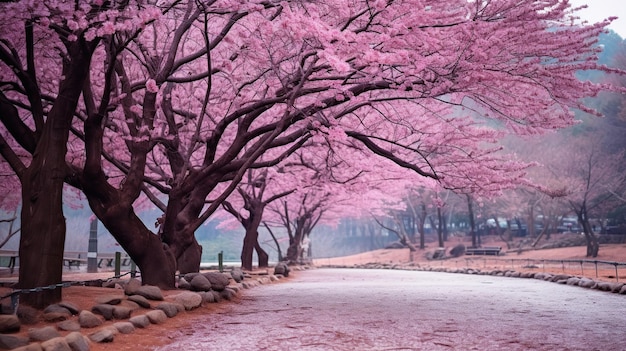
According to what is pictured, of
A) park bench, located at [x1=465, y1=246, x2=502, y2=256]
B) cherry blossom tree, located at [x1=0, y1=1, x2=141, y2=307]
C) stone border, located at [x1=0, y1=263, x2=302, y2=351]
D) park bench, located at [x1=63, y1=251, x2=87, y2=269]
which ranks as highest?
cherry blossom tree, located at [x1=0, y1=1, x2=141, y2=307]

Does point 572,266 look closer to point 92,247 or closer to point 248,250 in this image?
point 248,250

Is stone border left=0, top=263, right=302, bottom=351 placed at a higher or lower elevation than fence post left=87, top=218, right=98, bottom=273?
lower

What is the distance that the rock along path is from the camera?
6031 millimetres

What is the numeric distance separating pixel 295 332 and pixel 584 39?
7396 millimetres

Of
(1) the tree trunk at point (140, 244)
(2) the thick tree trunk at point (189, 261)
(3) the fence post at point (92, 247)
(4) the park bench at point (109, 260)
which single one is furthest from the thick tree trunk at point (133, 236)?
(4) the park bench at point (109, 260)

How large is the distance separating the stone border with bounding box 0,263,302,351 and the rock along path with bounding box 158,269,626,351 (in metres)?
0.61

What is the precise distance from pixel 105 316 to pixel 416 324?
4.28 meters

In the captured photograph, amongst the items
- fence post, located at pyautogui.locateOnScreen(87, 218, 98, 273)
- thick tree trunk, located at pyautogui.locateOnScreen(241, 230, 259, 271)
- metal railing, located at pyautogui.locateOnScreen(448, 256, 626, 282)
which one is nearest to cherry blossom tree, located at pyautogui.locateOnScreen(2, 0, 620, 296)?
metal railing, located at pyautogui.locateOnScreen(448, 256, 626, 282)

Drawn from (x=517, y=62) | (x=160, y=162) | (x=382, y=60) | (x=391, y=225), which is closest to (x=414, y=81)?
(x=517, y=62)

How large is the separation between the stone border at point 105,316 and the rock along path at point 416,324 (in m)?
0.61

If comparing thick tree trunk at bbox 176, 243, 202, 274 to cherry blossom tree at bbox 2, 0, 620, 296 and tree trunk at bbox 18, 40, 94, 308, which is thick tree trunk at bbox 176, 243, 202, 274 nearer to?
cherry blossom tree at bbox 2, 0, 620, 296

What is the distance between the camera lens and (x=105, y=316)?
6969 mm

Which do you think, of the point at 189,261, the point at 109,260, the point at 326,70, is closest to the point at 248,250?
the point at 189,261

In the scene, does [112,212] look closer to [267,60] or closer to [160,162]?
[267,60]
